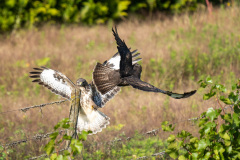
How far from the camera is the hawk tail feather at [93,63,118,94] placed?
363 cm

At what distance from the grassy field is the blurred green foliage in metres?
0.27

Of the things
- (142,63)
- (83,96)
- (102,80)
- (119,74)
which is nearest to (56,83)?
(83,96)

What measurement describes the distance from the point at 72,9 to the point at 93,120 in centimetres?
631

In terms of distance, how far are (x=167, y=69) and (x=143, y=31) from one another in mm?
2314

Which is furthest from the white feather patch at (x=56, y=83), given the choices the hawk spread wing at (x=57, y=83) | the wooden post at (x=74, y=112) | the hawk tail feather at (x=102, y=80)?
the hawk tail feather at (x=102, y=80)

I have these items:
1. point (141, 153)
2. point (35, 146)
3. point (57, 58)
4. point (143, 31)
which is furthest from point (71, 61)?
point (141, 153)

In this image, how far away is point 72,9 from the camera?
934cm

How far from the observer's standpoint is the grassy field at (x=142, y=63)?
4914mm

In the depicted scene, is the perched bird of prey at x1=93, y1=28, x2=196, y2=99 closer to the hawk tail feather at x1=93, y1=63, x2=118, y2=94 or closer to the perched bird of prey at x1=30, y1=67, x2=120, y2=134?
the hawk tail feather at x1=93, y1=63, x2=118, y2=94

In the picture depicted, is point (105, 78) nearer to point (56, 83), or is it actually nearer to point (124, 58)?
point (124, 58)

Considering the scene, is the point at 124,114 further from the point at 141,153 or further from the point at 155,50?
the point at 155,50

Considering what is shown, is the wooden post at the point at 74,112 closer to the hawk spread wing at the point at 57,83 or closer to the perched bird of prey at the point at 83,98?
the perched bird of prey at the point at 83,98

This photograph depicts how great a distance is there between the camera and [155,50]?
758 centimetres

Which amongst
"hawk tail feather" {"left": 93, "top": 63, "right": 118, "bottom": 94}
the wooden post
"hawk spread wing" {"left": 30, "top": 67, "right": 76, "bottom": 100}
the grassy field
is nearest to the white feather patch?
"hawk spread wing" {"left": 30, "top": 67, "right": 76, "bottom": 100}
